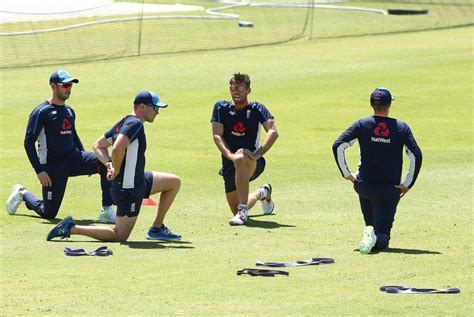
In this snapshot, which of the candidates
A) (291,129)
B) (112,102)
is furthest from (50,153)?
(112,102)

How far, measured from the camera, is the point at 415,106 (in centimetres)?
2998

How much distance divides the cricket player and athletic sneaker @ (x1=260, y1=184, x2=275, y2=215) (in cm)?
207

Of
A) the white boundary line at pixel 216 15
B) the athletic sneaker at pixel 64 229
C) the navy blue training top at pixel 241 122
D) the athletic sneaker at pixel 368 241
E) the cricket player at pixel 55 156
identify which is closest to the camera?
the athletic sneaker at pixel 368 241

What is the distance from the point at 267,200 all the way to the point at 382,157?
2935mm

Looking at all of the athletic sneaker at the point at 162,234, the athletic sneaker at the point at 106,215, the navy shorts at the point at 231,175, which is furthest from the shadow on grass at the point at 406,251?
the athletic sneaker at the point at 106,215

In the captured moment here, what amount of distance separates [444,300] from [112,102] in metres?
18.1

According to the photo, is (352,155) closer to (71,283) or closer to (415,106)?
Answer: (415,106)

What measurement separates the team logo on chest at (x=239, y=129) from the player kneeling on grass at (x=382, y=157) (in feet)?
7.59

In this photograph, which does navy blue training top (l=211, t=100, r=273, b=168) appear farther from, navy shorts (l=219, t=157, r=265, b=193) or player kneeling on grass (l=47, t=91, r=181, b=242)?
player kneeling on grass (l=47, t=91, r=181, b=242)

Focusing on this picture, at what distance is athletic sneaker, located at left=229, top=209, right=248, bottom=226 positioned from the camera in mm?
16359

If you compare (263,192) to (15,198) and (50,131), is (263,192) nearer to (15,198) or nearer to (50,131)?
(50,131)

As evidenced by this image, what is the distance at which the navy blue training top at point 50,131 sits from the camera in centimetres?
1659

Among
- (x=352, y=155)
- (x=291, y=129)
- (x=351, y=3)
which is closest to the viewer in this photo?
(x=352, y=155)

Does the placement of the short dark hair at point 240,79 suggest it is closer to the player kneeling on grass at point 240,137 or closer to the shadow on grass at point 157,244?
the player kneeling on grass at point 240,137
